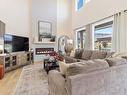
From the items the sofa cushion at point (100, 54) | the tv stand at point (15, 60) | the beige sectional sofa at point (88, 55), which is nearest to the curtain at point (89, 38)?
the beige sectional sofa at point (88, 55)

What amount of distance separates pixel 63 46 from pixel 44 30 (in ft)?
5.96

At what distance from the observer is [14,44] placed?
21.8 ft

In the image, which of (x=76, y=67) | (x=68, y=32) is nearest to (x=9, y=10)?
(x=68, y=32)

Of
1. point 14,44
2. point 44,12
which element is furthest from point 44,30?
point 14,44

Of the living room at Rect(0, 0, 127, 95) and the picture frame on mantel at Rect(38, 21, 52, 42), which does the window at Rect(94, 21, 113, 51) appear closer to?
the living room at Rect(0, 0, 127, 95)

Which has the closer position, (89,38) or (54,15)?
(89,38)

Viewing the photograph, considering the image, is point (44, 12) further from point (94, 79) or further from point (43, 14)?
point (94, 79)

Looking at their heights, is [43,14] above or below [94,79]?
above

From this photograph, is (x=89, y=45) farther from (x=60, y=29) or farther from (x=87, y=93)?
(x=87, y=93)

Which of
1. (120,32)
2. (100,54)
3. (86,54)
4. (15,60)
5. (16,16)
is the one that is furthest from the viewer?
(16,16)

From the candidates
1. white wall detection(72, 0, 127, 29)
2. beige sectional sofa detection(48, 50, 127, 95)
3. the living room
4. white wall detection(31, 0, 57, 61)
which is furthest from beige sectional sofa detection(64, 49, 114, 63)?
white wall detection(31, 0, 57, 61)

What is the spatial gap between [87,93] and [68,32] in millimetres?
8457

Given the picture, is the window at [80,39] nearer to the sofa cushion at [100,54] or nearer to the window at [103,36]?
the window at [103,36]

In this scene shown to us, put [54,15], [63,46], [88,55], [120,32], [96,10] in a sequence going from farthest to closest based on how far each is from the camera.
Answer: [63,46], [54,15], [96,10], [88,55], [120,32]
